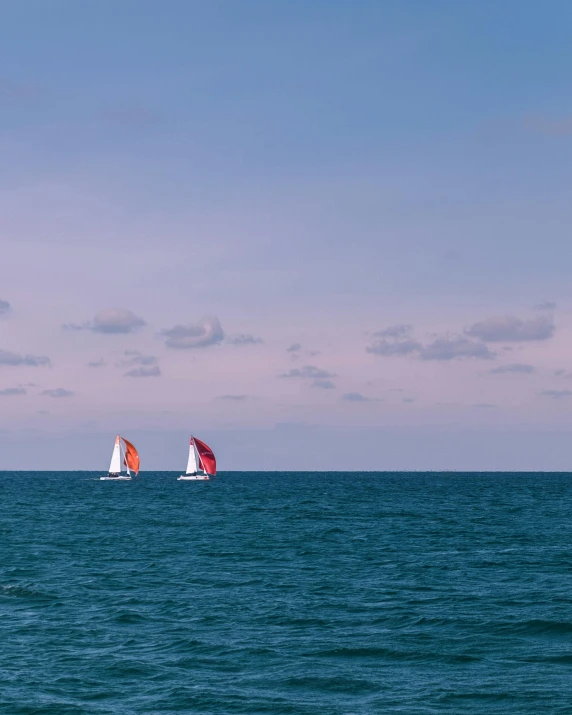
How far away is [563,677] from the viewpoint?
30438mm

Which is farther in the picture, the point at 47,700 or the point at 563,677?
the point at 563,677

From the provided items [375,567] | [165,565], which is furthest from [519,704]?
[165,565]

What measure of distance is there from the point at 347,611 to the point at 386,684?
12007mm

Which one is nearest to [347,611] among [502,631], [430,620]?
A: [430,620]

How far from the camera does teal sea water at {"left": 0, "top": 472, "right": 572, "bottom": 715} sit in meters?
28.3

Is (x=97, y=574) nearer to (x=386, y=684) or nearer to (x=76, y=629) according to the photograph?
(x=76, y=629)

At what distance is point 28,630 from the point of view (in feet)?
121

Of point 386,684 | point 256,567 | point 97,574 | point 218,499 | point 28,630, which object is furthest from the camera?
point 218,499

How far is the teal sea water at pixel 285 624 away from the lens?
28.3 m

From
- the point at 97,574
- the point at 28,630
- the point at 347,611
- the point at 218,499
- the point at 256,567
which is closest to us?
the point at 28,630

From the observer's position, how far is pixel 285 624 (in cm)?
3859

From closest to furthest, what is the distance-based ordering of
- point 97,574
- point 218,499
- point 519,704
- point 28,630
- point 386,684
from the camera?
1. point 519,704
2. point 386,684
3. point 28,630
4. point 97,574
5. point 218,499

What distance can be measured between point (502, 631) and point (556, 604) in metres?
7.55

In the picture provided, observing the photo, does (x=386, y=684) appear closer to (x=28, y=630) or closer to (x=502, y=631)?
(x=502, y=631)
